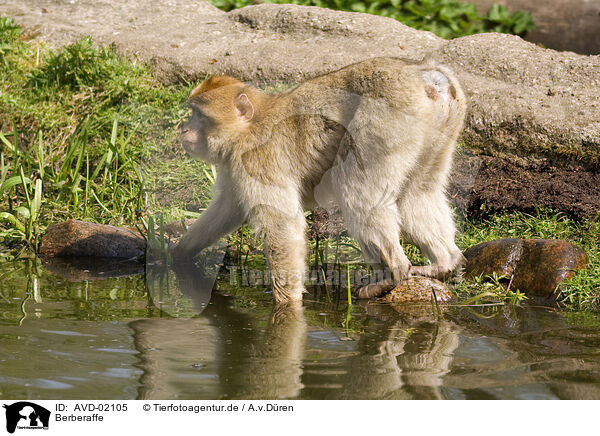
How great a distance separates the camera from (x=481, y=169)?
22.6 ft

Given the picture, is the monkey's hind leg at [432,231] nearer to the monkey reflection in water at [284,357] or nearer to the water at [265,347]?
the water at [265,347]

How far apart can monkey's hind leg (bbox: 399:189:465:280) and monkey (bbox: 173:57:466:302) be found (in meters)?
0.01

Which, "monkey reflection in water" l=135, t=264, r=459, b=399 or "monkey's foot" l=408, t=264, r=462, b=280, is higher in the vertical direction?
"monkey's foot" l=408, t=264, r=462, b=280

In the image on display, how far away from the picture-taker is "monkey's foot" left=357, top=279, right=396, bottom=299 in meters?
5.09

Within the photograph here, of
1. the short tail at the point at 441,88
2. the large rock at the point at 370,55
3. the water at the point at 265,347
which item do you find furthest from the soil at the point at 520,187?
the short tail at the point at 441,88

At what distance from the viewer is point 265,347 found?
407cm

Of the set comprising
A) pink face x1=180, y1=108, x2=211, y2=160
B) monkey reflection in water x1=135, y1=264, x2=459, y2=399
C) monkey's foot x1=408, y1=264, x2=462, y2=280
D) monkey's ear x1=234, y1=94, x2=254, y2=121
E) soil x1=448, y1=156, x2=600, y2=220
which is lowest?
monkey reflection in water x1=135, y1=264, x2=459, y2=399

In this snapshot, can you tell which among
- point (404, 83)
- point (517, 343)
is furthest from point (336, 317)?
point (404, 83)

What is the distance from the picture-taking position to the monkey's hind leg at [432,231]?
5289mm
